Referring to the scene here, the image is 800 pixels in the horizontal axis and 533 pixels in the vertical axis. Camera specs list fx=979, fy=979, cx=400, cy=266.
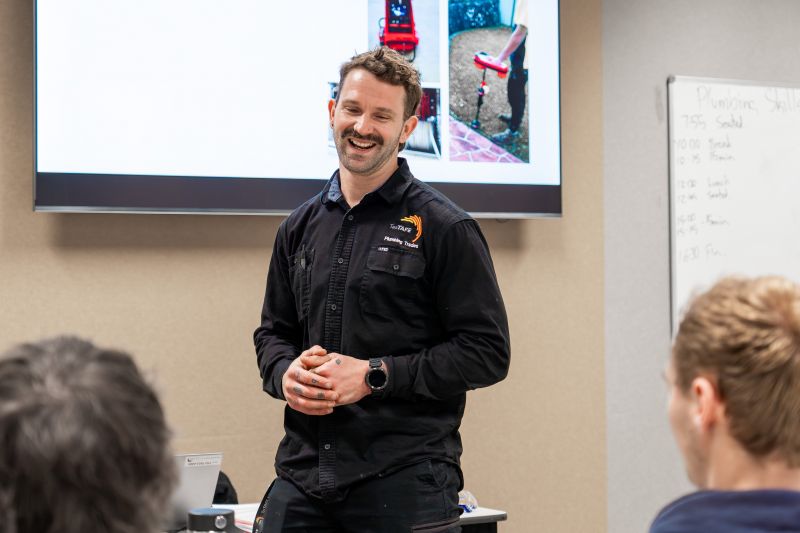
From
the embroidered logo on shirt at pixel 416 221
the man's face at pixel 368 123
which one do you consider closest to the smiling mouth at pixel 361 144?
the man's face at pixel 368 123

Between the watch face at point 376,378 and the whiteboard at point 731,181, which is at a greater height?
the whiteboard at point 731,181

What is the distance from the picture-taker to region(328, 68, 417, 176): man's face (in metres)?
2.38

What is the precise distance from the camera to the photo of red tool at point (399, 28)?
3617mm

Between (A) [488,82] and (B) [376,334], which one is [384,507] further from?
(A) [488,82]

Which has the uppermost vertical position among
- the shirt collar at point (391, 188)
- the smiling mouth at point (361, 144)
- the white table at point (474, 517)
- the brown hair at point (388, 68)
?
the brown hair at point (388, 68)

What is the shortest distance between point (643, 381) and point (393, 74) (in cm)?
229

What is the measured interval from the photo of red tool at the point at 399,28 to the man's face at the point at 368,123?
4.08 feet

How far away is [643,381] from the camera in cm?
419

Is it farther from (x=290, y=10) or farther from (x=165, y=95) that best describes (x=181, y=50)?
(x=290, y=10)

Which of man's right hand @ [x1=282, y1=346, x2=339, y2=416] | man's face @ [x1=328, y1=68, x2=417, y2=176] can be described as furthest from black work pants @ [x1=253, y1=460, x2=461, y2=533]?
man's face @ [x1=328, y1=68, x2=417, y2=176]

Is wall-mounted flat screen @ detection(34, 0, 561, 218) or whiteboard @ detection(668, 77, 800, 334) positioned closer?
wall-mounted flat screen @ detection(34, 0, 561, 218)

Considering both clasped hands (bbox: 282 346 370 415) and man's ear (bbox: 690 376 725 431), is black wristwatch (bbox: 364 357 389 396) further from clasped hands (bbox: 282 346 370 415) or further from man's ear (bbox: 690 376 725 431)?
man's ear (bbox: 690 376 725 431)

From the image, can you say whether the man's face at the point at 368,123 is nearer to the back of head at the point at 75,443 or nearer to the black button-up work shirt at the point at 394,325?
the black button-up work shirt at the point at 394,325

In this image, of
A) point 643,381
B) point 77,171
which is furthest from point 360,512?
point 643,381
